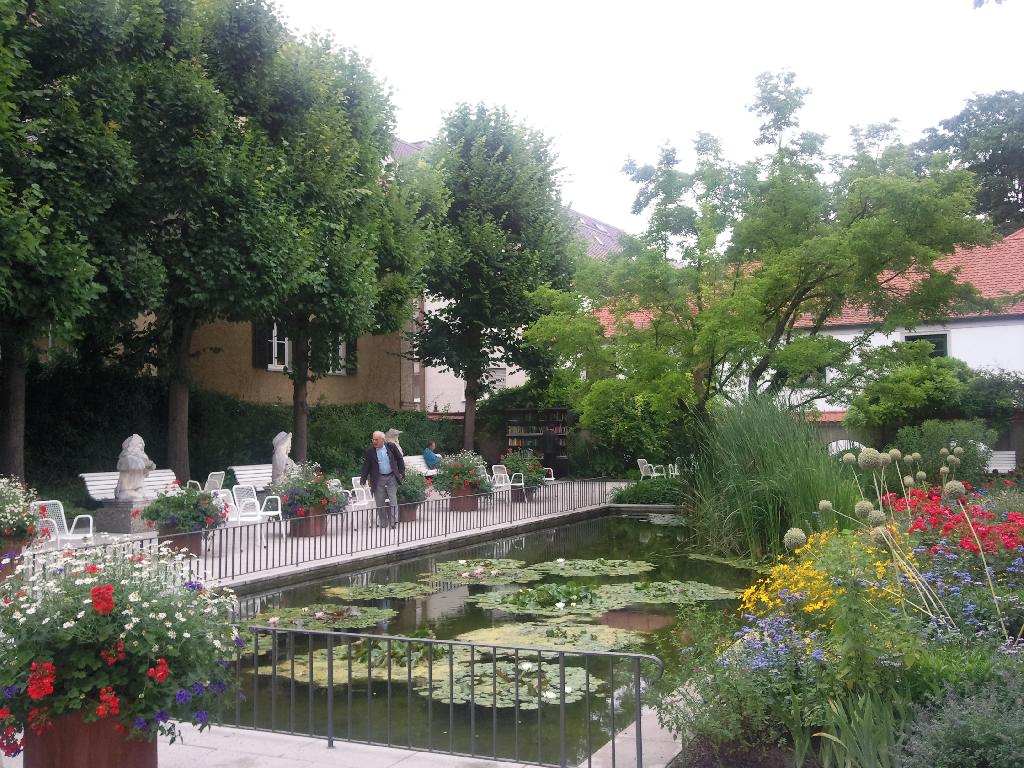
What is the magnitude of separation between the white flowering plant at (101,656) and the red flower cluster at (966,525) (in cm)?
478

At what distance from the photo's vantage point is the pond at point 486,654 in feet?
19.7

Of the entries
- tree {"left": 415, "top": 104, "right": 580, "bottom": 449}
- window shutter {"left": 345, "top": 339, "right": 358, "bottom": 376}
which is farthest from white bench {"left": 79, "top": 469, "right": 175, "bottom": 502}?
tree {"left": 415, "top": 104, "right": 580, "bottom": 449}

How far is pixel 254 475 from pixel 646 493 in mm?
8920

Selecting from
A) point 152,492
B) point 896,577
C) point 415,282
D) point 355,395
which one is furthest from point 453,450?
point 896,577

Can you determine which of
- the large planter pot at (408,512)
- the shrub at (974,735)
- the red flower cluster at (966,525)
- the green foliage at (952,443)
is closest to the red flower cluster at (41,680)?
the shrub at (974,735)

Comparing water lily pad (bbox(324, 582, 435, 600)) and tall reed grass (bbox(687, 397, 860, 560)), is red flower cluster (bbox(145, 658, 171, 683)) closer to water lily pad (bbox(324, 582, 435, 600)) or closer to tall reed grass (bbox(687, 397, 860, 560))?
water lily pad (bbox(324, 582, 435, 600))

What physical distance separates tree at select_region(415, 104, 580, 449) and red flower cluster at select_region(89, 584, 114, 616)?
68.6ft

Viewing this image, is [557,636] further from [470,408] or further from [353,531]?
[470,408]

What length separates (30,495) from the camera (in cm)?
1233

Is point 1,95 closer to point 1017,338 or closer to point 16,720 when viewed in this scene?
point 16,720

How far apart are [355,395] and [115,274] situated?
13768 millimetres

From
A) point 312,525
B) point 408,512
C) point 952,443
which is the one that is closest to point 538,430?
point 952,443

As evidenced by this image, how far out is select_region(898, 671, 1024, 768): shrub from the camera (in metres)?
3.83

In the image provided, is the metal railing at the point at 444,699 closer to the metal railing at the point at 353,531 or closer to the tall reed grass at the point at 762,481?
the metal railing at the point at 353,531
